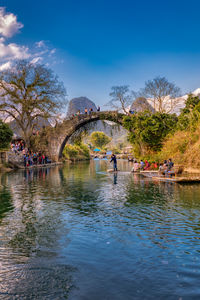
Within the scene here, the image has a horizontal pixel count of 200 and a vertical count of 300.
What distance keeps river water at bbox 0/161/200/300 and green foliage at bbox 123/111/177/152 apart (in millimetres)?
18993

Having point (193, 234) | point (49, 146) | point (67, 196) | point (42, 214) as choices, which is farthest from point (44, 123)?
point (193, 234)

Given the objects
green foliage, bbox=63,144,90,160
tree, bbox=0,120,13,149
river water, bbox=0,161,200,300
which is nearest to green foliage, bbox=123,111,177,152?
tree, bbox=0,120,13,149

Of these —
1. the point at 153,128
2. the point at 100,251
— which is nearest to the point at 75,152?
the point at 153,128

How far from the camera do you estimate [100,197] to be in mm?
10859

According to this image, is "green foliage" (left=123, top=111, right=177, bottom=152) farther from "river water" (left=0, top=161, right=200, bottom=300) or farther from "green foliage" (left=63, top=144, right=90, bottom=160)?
"green foliage" (left=63, top=144, right=90, bottom=160)

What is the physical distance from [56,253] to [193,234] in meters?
3.08

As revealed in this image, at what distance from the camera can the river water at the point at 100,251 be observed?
3.82m

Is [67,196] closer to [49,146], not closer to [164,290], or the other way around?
[164,290]

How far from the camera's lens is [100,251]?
A: 5145 mm

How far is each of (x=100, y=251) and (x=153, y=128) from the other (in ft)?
77.2

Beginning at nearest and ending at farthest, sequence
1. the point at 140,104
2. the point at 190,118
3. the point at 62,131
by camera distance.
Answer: the point at 190,118 → the point at 140,104 → the point at 62,131

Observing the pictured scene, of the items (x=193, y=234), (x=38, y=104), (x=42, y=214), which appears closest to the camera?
(x=193, y=234)

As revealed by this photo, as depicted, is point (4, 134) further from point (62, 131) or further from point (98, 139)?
point (98, 139)

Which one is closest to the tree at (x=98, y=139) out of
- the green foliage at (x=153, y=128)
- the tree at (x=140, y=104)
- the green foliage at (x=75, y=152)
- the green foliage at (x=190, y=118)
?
the green foliage at (x=75, y=152)
